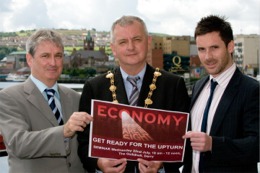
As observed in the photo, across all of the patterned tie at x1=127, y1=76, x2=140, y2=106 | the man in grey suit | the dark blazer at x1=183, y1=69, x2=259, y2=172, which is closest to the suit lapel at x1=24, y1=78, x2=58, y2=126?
the man in grey suit

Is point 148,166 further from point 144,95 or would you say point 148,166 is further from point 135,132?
point 144,95

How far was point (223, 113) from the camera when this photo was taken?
2.07 meters

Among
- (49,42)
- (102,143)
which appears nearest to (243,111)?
(102,143)

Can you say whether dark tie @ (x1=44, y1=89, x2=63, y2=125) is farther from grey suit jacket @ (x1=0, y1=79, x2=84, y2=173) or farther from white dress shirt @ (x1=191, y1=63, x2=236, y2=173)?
white dress shirt @ (x1=191, y1=63, x2=236, y2=173)

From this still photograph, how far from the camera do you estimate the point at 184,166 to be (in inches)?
87.7

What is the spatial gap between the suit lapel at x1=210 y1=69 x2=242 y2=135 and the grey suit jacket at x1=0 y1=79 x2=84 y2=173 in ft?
2.67

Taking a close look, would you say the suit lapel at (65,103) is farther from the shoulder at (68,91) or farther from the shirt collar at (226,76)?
the shirt collar at (226,76)

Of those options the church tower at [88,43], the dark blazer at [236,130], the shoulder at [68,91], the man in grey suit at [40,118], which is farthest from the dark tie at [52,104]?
the church tower at [88,43]

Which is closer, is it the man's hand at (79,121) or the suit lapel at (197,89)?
the man's hand at (79,121)

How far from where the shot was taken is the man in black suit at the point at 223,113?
1.99 meters

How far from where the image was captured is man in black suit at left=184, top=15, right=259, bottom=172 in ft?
6.52

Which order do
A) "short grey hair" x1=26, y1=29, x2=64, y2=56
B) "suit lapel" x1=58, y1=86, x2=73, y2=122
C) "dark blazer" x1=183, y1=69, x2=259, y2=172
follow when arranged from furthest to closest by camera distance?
"suit lapel" x1=58, y1=86, x2=73, y2=122, "short grey hair" x1=26, y1=29, x2=64, y2=56, "dark blazer" x1=183, y1=69, x2=259, y2=172

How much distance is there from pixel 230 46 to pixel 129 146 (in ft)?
2.66

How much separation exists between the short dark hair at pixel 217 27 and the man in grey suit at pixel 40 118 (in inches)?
32.2
